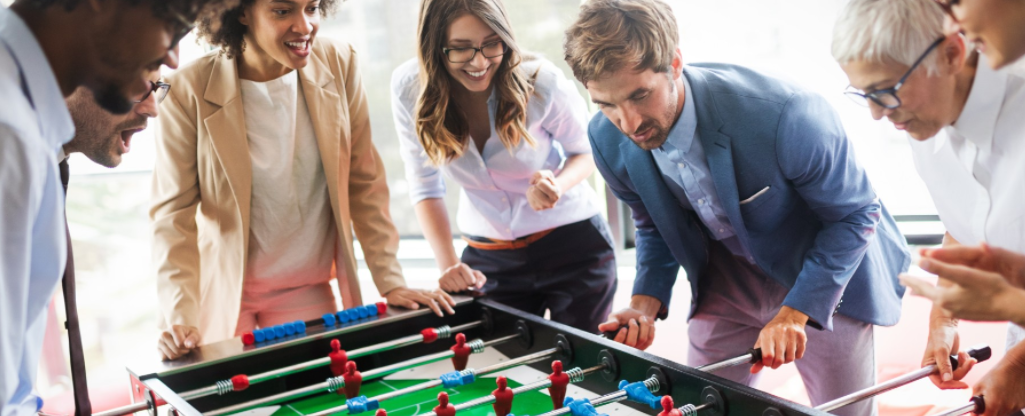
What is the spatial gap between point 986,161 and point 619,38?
2.57 ft

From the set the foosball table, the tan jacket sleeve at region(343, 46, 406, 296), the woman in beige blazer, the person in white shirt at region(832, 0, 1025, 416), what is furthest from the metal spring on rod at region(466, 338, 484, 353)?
the person in white shirt at region(832, 0, 1025, 416)

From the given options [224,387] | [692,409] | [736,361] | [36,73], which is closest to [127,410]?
[224,387]

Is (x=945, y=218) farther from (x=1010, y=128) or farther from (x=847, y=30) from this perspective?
(x=847, y=30)

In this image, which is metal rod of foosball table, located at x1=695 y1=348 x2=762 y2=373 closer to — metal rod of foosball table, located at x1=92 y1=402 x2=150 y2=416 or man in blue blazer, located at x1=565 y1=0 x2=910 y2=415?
man in blue blazer, located at x1=565 y1=0 x2=910 y2=415

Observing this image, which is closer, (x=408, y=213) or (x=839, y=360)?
(x=839, y=360)

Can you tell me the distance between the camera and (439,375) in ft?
6.76

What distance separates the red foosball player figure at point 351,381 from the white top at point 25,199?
770mm

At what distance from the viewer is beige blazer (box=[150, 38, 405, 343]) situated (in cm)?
237

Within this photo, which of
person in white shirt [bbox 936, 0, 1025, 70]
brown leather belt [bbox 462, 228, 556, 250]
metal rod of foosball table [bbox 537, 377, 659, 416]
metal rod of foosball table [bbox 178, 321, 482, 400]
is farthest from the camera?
brown leather belt [bbox 462, 228, 556, 250]

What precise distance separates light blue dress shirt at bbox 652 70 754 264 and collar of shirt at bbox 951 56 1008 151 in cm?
64

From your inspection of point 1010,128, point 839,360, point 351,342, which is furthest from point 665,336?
point 1010,128

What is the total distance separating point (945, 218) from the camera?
1.76 metres

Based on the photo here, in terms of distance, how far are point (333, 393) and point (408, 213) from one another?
308cm

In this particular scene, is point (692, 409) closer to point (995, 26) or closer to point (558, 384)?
point (558, 384)
